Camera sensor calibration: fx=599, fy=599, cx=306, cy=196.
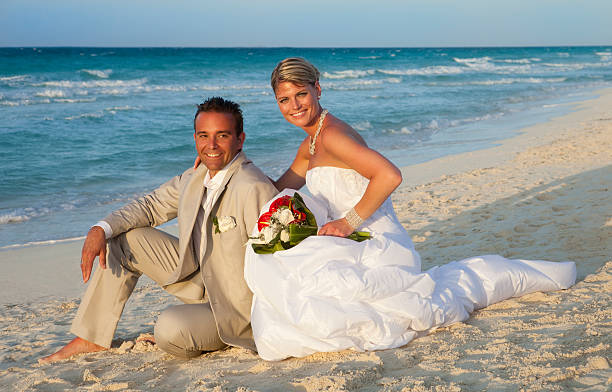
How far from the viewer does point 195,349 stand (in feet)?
12.2

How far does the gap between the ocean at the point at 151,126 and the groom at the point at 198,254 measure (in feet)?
12.4

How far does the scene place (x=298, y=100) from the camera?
3.79m

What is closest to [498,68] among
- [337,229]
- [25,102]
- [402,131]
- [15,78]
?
[15,78]

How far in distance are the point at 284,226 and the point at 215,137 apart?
0.81 metres

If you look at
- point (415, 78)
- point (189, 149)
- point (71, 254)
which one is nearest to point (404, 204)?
point (71, 254)

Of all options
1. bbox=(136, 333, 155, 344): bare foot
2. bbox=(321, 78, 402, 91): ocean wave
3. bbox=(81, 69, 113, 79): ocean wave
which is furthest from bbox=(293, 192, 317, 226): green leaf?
bbox=(81, 69, 113, 79): ocean wave

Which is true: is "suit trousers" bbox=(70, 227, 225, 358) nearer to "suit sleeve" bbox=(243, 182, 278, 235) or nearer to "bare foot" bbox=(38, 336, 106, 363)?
"bare foot" bbox=(38, 336, 106, 363)

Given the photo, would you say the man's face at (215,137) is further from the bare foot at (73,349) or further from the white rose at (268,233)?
the bare foot at (73,349)

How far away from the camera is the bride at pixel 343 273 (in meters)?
3.29

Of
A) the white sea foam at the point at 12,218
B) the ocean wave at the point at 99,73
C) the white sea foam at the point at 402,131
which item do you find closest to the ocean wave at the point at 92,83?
the ocean wave at the point at 99,73

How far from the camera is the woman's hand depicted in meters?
3.52

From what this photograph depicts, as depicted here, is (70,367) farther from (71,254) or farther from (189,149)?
(189,149)

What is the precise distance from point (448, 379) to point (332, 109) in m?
18.8

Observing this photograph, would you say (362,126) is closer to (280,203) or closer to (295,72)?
(295,72)
